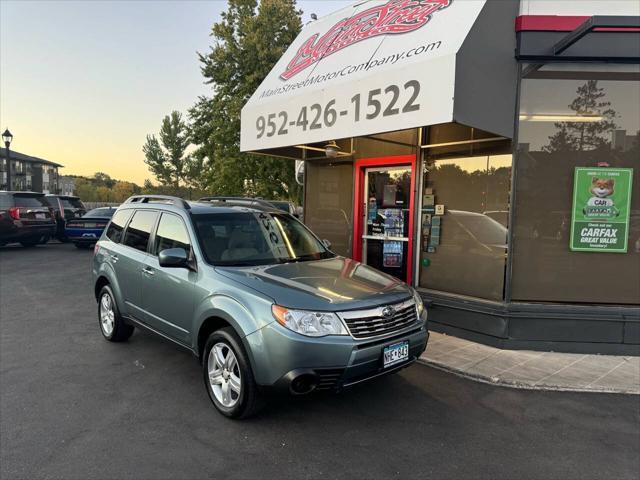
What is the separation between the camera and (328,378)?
3217mm

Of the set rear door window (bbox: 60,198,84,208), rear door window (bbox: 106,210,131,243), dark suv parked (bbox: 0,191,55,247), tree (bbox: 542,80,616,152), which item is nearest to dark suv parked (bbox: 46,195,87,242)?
rear door window (bbox: 60,198,84,208)

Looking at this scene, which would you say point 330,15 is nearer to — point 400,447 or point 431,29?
point 431,29

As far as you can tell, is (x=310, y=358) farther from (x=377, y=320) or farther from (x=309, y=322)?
(x=377, y=320)

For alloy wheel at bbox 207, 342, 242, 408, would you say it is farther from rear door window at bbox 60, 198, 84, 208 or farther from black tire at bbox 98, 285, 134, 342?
rear door window at bbox 60, 198, 84, 208

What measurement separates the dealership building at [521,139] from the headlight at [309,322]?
253 centimetres

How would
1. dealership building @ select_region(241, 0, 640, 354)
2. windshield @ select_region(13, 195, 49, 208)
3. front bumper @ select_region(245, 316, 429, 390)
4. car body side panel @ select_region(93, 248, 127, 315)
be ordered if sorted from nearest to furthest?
1. front bumper @ select_region(245, 316, 429, 390)
2. dealership building @ select_region(241, 0, 640, 354)
3. car body side panel @ select_region(93, 248, 127, 315)
4. windshield @ select_region(13, 195, 49, 208)

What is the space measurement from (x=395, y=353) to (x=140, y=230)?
128 inches

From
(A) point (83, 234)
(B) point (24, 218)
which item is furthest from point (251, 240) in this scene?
(B) point (24, 218)

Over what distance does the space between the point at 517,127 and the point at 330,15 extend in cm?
401

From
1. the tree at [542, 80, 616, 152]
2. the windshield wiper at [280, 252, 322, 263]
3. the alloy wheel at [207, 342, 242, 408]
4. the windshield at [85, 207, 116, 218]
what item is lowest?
the alloy wheel at [207, 342, 242, 408]

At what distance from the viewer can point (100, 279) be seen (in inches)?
224

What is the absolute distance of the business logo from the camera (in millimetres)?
5684

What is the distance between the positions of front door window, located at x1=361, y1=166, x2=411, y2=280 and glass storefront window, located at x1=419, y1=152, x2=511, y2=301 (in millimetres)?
462

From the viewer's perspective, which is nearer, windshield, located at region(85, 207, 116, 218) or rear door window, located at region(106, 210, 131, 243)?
rear door window, located at region(106, 210, 131, 243)
